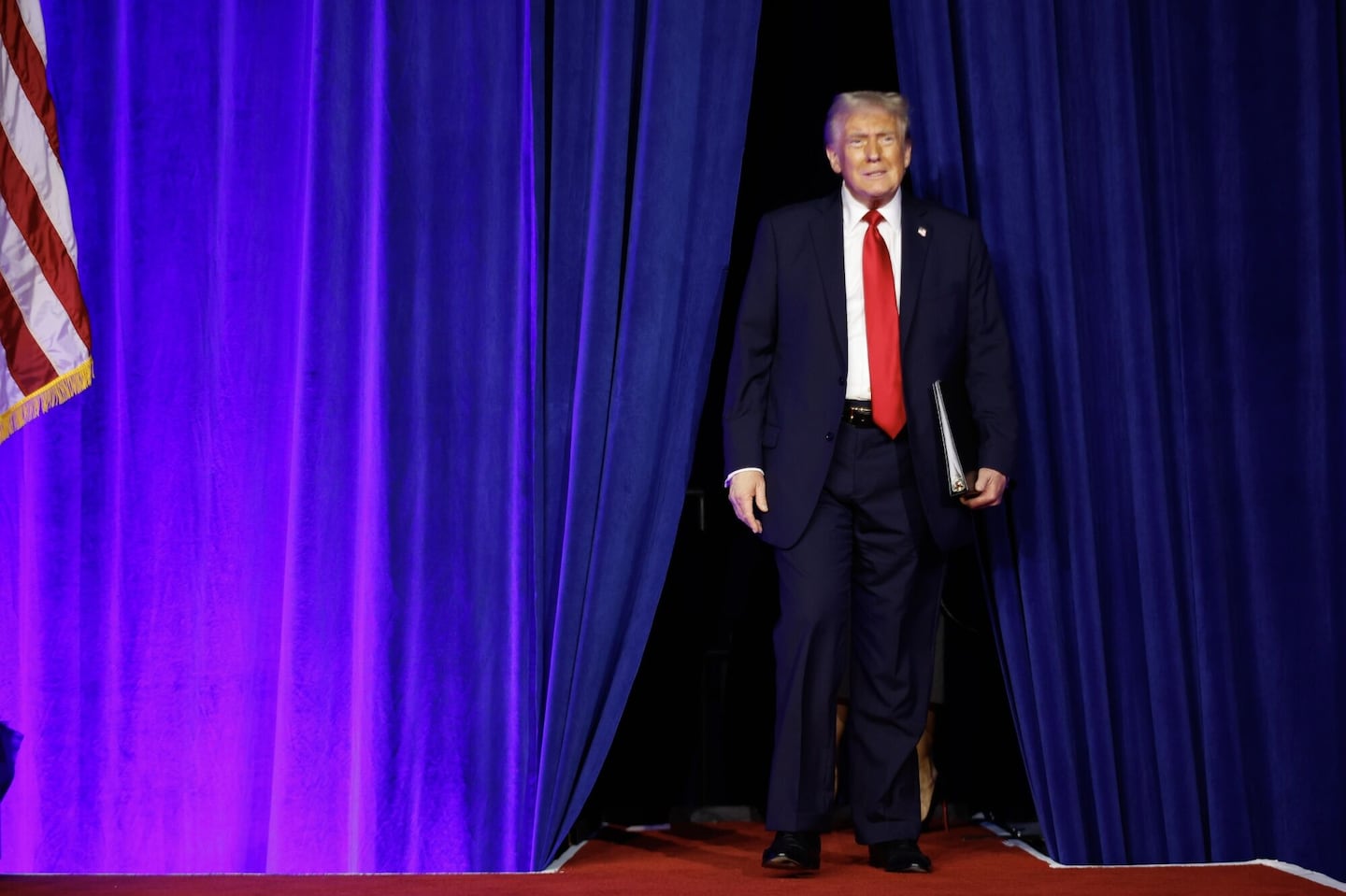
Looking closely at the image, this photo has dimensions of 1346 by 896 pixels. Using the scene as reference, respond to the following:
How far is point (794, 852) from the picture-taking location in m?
2.67

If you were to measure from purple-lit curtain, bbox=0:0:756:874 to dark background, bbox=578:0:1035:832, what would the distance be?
2.02 ft

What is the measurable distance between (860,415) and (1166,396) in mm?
798

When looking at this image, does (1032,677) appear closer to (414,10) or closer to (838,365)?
(838,365)

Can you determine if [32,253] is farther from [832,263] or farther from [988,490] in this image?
[988,490]

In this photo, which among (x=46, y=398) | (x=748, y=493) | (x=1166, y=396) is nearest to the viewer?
(x=748, y=493)

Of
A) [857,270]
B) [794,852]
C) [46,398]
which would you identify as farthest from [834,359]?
[46,398]

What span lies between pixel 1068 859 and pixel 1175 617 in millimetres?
593

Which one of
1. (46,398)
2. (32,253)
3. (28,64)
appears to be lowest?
(46,398)

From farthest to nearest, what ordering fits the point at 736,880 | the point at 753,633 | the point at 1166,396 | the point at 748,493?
the point at 753,633 < the point at 1166,396 < the point at 748,493 < the point at 736,880

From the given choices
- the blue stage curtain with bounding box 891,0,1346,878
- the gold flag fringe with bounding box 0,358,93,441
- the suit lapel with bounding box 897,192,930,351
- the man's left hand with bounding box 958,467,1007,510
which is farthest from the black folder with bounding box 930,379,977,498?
the gold flag fringe with bounding box 0,358,93,441

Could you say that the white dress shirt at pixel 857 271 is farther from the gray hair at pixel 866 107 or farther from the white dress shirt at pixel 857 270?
the gray hair at pixel 866 107

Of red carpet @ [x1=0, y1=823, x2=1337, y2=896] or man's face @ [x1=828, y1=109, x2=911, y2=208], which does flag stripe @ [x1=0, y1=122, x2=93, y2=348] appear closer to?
red carpet @ [x1=0, y1=823, x2=1337, y2=896]

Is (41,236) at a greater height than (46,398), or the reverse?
(41,236)

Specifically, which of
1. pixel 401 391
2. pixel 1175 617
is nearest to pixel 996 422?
pixel 1175 617
